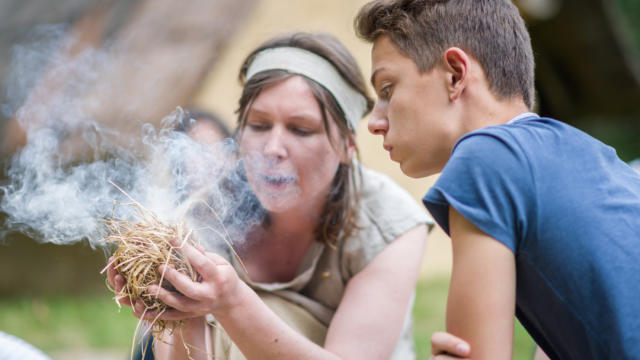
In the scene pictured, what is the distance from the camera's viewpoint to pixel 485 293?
4.54ft

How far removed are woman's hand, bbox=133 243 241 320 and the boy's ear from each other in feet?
2.45

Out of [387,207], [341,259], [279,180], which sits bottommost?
[341,259]

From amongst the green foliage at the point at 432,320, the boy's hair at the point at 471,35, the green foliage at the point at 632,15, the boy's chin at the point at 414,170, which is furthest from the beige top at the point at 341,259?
the green foliage at the point at 632,15

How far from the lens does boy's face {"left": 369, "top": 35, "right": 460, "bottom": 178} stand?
1646 mm

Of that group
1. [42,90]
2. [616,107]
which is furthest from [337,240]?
[616,107]

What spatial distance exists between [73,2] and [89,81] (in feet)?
4.70

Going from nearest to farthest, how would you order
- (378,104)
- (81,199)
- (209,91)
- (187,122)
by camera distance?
1. (378,104)
2. (81,199)
3. (187,122)
4. (209,91)

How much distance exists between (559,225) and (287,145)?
984mm

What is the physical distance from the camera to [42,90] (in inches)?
133

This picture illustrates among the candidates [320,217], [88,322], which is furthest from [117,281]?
[88,322]

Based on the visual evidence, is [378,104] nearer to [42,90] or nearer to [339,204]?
[339,204]

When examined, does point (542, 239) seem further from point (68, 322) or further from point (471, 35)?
point (68, 322)

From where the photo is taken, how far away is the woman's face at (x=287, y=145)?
211 cm

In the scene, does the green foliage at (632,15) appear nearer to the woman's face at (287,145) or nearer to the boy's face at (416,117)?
the woman's face at (287,145)
